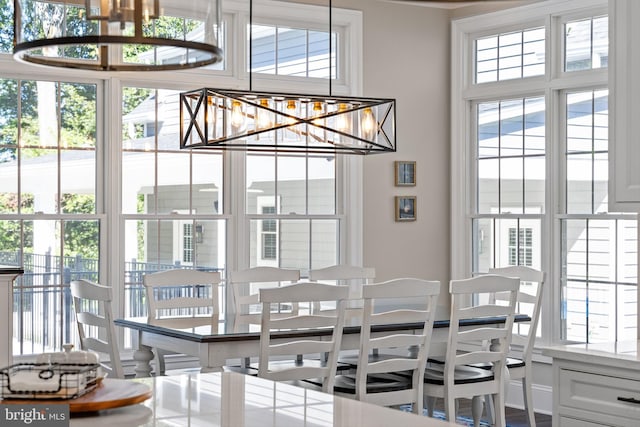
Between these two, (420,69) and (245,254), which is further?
(420,69)

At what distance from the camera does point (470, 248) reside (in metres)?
7.36

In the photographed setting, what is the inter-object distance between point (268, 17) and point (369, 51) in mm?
847

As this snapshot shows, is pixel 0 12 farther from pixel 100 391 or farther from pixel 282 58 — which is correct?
pixel 100 391

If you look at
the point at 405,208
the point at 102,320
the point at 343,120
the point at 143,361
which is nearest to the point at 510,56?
the point at 405,208

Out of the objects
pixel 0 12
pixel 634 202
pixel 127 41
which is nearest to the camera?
pixel 127 41

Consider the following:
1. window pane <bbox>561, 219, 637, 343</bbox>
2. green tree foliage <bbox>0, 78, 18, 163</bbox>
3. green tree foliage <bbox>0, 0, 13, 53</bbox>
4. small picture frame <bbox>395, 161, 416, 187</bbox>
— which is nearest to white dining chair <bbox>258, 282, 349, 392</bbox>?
green tree foliage <bbox>0, 78, 18, 163</bbox>

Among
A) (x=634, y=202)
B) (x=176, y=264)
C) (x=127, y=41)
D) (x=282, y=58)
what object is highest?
(x=282, y=58)

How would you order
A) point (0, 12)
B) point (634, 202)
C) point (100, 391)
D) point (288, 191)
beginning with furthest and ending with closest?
point (288, 191), point (0, 12), point (634, 202), point (100, 391)

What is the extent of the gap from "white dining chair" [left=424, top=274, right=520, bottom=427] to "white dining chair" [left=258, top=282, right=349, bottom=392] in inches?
24.4

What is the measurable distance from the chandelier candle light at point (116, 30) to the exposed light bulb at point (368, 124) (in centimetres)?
367

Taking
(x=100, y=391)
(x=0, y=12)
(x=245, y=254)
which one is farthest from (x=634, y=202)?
(x=0, y=12)

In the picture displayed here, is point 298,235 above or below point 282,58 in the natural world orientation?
below

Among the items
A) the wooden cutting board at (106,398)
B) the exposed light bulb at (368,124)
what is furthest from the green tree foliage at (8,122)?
the wooden cutting board at (106,398)

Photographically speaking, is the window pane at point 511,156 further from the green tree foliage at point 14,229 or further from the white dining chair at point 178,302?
the green tree foliage at point 14,229
